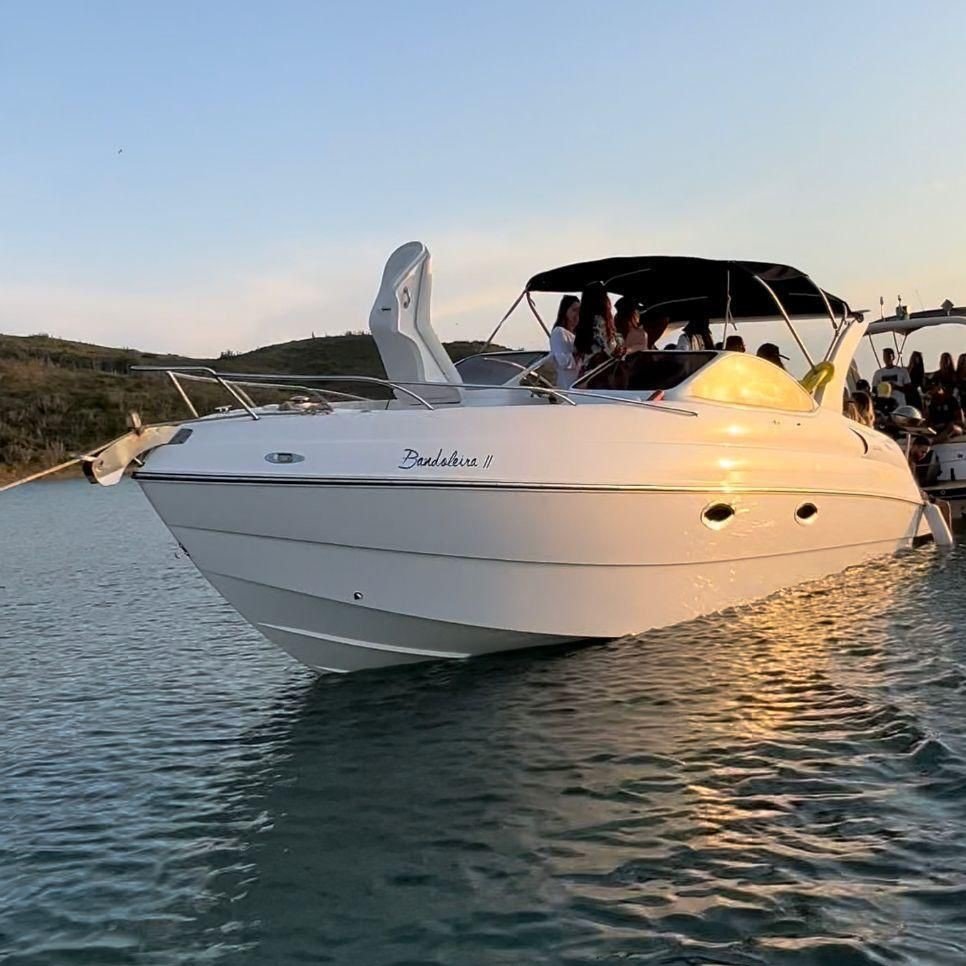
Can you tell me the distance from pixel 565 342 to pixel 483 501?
9.74 feet

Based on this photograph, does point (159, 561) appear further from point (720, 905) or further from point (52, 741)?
point (720, 905)

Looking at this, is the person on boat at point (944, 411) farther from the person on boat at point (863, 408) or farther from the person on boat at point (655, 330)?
the person on boat at point (655, 330)

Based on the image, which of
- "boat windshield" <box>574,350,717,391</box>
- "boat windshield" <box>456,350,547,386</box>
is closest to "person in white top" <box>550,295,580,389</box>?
"boat windshield" <box>574,350,717,391</box>

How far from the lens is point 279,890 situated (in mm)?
4535

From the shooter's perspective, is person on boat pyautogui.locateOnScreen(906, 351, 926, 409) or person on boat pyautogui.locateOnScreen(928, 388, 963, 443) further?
person on boat pyautogui.locateOnScreen(906, 351, 926, 409)

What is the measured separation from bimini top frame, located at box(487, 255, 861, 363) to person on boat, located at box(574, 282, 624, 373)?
2.99ft

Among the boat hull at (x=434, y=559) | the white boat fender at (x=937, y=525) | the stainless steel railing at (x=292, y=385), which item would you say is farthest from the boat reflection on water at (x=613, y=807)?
the white boat fender at (x=937, y=525)

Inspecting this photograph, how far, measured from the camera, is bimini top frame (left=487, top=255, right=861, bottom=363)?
10.2 m

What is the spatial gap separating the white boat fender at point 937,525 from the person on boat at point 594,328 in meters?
4.70

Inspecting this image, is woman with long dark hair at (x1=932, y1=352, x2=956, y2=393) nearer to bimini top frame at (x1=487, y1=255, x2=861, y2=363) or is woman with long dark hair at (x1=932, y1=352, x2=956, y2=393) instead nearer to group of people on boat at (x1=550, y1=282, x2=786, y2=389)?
bimini top frame at (x1=487, y1=255, x2=861, y2=363)

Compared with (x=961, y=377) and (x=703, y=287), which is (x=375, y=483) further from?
(x=961, y=377)

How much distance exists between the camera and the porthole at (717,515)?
27.0ft

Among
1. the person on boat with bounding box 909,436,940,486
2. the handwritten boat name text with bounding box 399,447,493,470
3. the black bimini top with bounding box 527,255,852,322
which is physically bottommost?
the person on boat with bounding box 909,436,940,486

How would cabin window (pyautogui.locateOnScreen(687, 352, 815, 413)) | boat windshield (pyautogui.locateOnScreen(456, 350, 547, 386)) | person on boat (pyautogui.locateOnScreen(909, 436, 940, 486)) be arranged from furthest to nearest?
person on boat (pyautogui.locateOnScreen(909, 436, 940, 486)) → boat windshield (pyautogui.locateOnScreen(456, 350, 547, 386)) → cabin window (pyautogui.locateOnScreen(687, 352, 815, 413))
